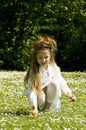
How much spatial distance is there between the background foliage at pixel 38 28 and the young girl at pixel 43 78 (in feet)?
116

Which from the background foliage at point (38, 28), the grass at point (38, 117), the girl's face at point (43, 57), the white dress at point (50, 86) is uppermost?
the girl's face at point (43, 57)

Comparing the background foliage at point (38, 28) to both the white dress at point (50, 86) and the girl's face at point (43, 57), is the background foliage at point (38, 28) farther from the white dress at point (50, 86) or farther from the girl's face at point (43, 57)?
the girl's face at point (43, 57)

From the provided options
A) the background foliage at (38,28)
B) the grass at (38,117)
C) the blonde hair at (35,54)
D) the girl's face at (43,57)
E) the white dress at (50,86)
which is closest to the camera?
the grass at (38,117)

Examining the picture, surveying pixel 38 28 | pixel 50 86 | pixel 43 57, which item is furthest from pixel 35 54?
pixel 38 28

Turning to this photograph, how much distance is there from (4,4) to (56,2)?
604 cm

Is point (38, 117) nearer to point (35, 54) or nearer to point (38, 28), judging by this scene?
point (35, 54)

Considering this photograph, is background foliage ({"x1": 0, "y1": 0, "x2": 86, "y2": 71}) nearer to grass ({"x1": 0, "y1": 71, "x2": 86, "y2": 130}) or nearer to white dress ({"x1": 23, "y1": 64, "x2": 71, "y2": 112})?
grass ({"x1": 0, "y1": 71, "x2": 86, "y2": 130})

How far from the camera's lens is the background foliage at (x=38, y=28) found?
4821 centimetres

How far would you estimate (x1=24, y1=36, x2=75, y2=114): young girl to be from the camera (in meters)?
11.4

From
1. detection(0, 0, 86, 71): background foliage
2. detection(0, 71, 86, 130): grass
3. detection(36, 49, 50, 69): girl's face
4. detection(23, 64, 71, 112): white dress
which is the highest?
detection(36, 49, 50, 69): girl's face

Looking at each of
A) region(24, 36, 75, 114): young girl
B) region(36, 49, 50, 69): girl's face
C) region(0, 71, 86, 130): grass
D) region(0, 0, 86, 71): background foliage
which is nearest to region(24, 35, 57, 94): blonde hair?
region(24, 36, 75, 114): young girl

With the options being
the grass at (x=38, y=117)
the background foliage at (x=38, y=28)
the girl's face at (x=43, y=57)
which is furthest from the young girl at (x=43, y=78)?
the background foliage at (x=38, y=28)

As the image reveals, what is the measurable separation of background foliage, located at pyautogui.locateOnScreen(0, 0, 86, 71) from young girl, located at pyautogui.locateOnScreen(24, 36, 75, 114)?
1391 inches

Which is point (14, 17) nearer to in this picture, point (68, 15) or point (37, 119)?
point (68, 15)
